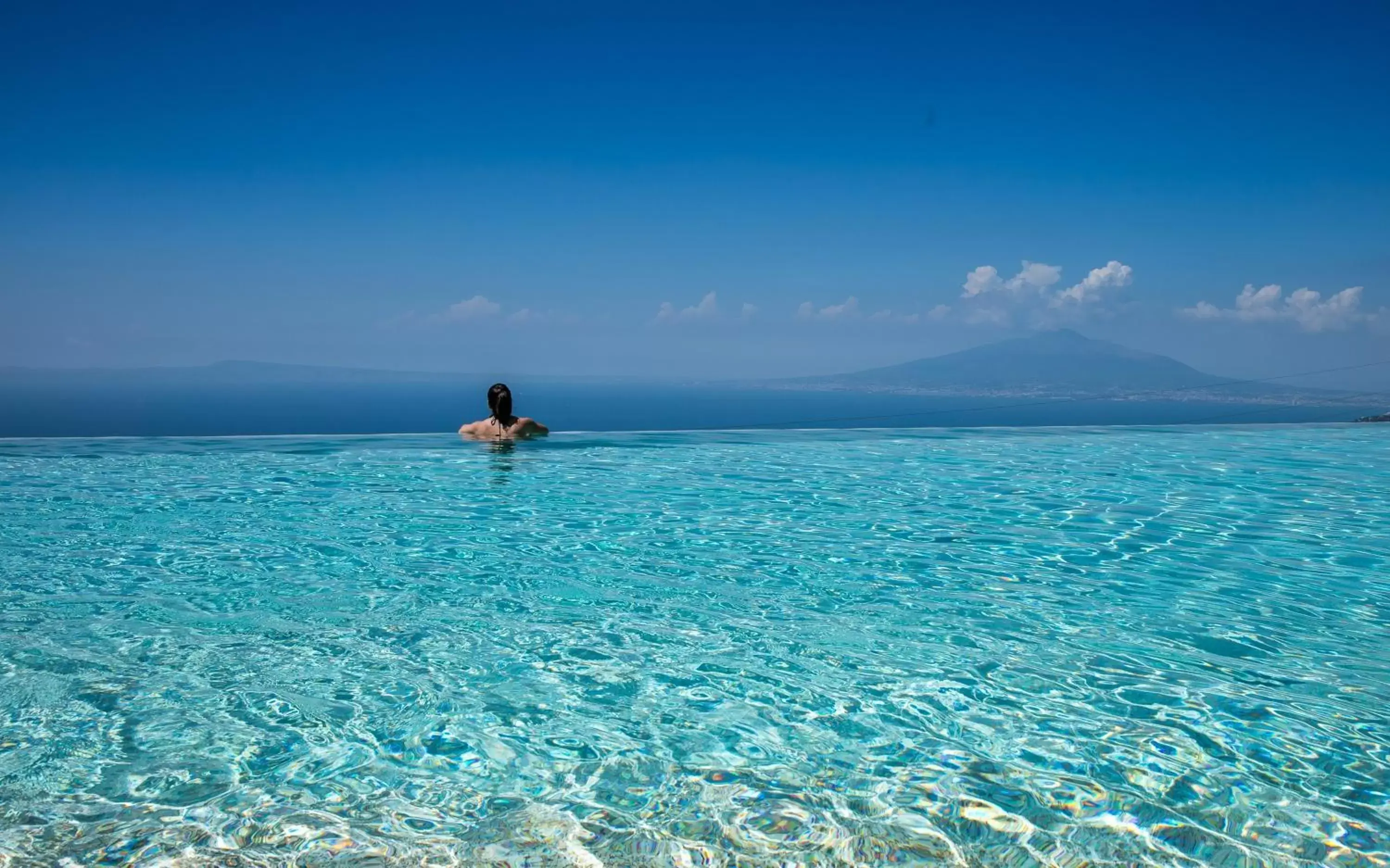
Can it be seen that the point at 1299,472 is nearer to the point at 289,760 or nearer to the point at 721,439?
the point at 721,439

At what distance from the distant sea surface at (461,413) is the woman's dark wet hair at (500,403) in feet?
111

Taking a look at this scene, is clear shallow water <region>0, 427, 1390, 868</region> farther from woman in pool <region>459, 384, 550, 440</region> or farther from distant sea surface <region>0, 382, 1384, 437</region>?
distant sea surface <region>0, 382, 1384, 437</region>

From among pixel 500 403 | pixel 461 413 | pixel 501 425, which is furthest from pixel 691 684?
pixel 461 413

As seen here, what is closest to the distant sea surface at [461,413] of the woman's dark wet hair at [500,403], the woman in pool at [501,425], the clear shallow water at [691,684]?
the woman in pool at [501,425]

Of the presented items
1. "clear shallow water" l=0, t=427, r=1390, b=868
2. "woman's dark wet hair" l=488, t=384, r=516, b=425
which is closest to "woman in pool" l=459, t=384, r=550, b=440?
"woman's dark wet hair" l=488, t=384, r=516, b=425

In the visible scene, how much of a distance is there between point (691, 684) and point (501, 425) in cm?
913

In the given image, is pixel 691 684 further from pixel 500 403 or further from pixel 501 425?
pixel 501 425

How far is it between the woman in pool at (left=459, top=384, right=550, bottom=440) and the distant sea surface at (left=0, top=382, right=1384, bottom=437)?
33278 mm

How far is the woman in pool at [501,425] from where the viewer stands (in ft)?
38.0

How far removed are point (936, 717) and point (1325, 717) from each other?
136cm

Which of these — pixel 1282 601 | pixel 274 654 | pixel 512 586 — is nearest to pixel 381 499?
pixel 512 586

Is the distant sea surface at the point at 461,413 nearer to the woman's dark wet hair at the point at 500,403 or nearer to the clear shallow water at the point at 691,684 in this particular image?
the woman's dark wet hair at the point at 500,403

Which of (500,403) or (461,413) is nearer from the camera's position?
(500,403)

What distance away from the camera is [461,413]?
134875 millimetres
